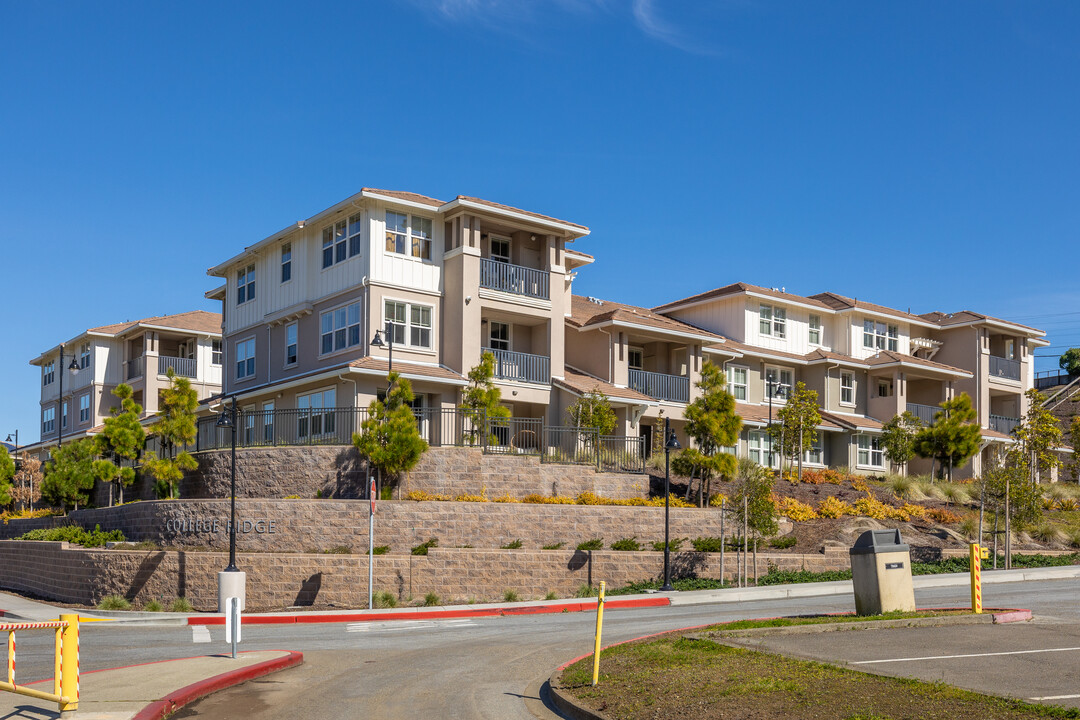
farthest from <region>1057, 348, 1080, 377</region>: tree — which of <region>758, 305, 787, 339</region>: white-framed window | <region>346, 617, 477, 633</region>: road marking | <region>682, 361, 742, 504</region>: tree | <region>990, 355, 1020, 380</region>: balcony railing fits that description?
<region>346, 617, 477, 633</region>: road marking

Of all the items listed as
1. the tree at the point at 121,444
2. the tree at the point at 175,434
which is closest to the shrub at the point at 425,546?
the tree at the point at 175,434

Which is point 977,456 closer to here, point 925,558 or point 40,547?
point 925,558

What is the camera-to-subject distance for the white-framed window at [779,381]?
4600 centimetres

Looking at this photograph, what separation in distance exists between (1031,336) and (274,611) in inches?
1830

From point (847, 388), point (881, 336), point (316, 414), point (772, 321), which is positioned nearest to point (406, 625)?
point (316, 414)

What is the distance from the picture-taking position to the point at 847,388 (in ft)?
161

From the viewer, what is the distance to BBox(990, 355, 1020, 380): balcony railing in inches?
2144

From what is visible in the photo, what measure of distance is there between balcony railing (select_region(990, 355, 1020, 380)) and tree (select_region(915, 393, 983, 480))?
32.1 feet

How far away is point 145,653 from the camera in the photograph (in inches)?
672

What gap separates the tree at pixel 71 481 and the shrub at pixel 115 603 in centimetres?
1189

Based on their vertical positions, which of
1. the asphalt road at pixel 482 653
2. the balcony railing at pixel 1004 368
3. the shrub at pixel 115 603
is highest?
the balcony railing at pixel 1004 368

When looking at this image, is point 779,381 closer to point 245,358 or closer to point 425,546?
point 245,358

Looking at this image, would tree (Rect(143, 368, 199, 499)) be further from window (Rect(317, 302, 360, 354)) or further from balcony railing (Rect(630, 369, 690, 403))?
balcony railing (Rect(630, 369, 690, 403))

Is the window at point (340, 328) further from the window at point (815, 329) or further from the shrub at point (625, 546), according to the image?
the window at point (815, 329)
